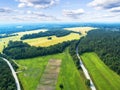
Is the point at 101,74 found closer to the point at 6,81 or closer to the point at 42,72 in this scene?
the point at 42,72

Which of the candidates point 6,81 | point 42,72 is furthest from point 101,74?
point 6,81

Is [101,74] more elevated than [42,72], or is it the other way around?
[42,72]

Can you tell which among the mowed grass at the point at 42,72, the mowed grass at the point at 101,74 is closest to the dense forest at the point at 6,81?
the mowed grass at the point at 42,72

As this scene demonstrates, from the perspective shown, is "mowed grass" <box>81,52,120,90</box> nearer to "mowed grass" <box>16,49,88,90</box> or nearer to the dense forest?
"mowed grass" <box>16,49,88,90</box>

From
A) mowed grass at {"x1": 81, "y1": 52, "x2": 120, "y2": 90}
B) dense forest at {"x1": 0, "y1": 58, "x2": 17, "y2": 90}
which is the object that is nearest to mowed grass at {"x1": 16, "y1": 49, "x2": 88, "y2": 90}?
dense forest at {"x1": 0, "y1": 58, "x2": 17, "y2": 90}

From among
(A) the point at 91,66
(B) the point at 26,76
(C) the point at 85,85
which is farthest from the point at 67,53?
(C) the point at 85,85

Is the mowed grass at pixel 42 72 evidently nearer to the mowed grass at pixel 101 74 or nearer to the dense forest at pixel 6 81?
the dense forest at pixel 6 81

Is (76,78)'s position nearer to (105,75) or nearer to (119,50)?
(105,75)
